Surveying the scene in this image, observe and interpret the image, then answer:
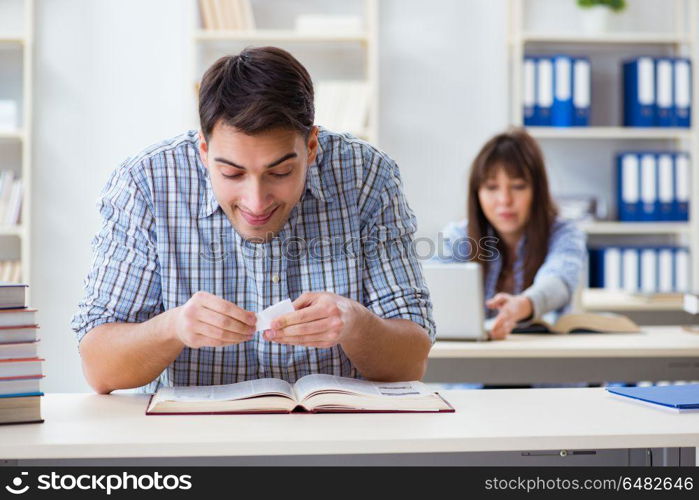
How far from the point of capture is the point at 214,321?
1.37m

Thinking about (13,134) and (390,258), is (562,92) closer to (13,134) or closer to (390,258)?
(13,134)

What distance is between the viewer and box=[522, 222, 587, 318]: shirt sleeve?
110 inches

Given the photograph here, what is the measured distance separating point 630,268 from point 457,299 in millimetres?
2081

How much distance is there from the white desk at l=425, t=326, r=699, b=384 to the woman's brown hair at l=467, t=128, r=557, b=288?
60 centimetres

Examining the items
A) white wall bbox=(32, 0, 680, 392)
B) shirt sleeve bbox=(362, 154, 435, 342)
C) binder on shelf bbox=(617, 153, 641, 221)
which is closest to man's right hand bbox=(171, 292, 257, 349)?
shirt sleeve bbox=(362, 154, 435, 342)

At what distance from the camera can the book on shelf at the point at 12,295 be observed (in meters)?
1.36

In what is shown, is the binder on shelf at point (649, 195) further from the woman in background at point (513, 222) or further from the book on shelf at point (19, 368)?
the book on shelf at point (19, 368)

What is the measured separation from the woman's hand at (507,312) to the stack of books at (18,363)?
1519 millimetres

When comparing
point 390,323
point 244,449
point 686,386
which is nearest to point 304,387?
point 390,323

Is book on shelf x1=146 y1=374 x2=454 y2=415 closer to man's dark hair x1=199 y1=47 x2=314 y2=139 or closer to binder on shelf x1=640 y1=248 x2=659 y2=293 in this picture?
man's dark hair x1=199 y1=47 x2=314 y2=139

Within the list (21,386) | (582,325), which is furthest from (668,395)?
(582,325)

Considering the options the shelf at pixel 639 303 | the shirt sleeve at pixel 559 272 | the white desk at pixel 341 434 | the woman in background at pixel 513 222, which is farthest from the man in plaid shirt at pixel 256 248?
the shelf at pixel 639 303
